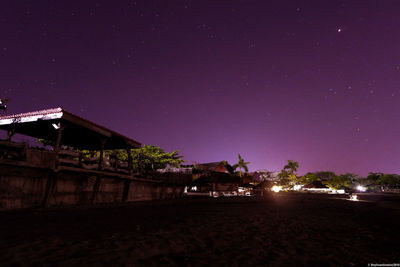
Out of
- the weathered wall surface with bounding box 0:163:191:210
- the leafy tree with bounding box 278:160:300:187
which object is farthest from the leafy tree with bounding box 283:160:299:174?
the weathered wall surface with bounding box 0:163:191:210

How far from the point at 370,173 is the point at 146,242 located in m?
159

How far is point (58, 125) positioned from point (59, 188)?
3041 millimetres

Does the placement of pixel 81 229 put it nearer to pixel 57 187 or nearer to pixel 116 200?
pixel 57 187


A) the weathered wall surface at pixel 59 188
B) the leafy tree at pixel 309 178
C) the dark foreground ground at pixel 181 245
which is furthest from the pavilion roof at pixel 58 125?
the leafy tree at pixel 309 178

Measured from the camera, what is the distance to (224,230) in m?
6.23

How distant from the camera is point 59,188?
411 inches

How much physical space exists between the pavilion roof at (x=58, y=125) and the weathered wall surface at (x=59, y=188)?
2.40 metres

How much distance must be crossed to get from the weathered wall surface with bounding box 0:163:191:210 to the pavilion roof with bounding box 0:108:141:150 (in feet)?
7.88

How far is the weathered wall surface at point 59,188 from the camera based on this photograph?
27.8ft

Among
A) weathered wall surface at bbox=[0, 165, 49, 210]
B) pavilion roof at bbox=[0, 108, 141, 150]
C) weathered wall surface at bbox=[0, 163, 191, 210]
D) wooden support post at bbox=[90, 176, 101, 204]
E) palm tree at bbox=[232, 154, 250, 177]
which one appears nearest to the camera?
weathered wall surface at bbox=[0, 165, 49, 210]

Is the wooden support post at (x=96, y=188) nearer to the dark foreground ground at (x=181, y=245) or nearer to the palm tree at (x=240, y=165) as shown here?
the dark foreground ground at (x=181, y=245)

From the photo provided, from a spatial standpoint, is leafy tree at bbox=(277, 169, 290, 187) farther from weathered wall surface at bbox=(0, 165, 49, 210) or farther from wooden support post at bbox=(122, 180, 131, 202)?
weathered wall surface at bbox=(0, 165, 49, 210)

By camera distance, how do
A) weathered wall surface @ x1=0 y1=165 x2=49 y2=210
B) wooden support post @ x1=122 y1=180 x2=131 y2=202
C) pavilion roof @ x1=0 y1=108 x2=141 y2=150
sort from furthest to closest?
wooden support post @ x1=122 y1=180 x2=131 y2=202
pavilion roof @ x1=0 y1=108 x2=141 y2=150
weathered wall surface @ x1=0 y1=165 x2=49 y2=210

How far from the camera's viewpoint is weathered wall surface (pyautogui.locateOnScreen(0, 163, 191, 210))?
848 centimetres
